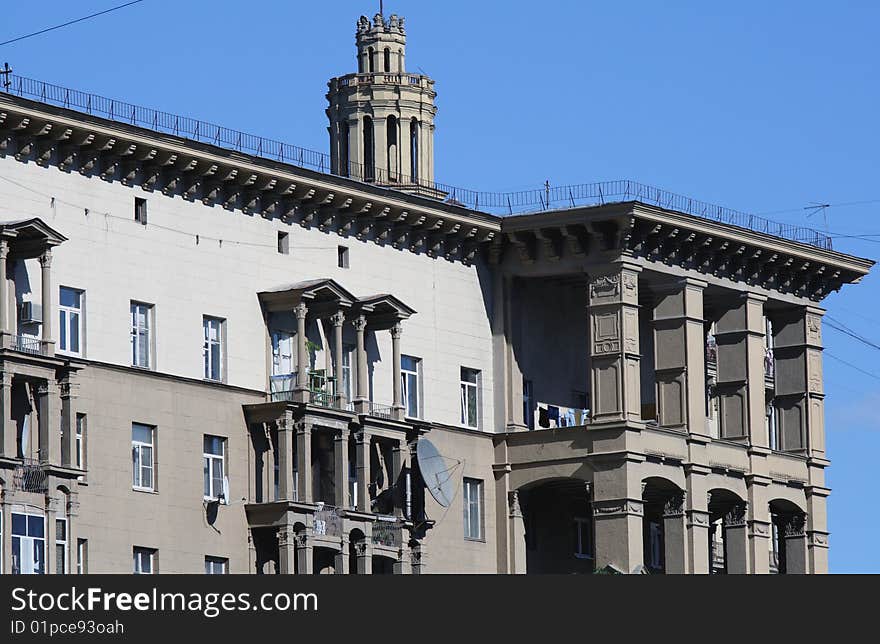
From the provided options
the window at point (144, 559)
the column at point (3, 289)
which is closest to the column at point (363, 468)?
the window at point (144, 559)

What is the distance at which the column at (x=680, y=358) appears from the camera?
79.9 m

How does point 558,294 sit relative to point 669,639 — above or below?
above

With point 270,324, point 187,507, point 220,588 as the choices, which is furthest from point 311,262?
point 220,588

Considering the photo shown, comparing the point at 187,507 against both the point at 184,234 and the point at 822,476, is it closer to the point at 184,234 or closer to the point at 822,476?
the point at 184,234

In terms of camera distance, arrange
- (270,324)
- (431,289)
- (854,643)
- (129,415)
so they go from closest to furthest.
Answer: (854,643) → (129,415) → (270,324) → (431,289)

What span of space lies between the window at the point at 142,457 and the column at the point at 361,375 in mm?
6577

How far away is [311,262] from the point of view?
7506 cm

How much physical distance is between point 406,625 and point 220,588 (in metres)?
3.17

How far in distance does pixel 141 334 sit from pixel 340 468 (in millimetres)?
6531

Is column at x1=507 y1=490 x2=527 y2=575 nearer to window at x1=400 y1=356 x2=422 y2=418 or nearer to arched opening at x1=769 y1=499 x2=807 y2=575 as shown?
window at x1=400 y1=356 x2=422 y2=418

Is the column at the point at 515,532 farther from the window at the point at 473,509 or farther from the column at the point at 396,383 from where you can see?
the column at the point at 396,383

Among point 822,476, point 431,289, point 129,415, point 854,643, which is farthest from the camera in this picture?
point 822,476

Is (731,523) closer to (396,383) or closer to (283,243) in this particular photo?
(396,383)

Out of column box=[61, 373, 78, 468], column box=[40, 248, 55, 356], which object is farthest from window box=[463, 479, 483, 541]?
column box=[40, 248, 55, 356]
